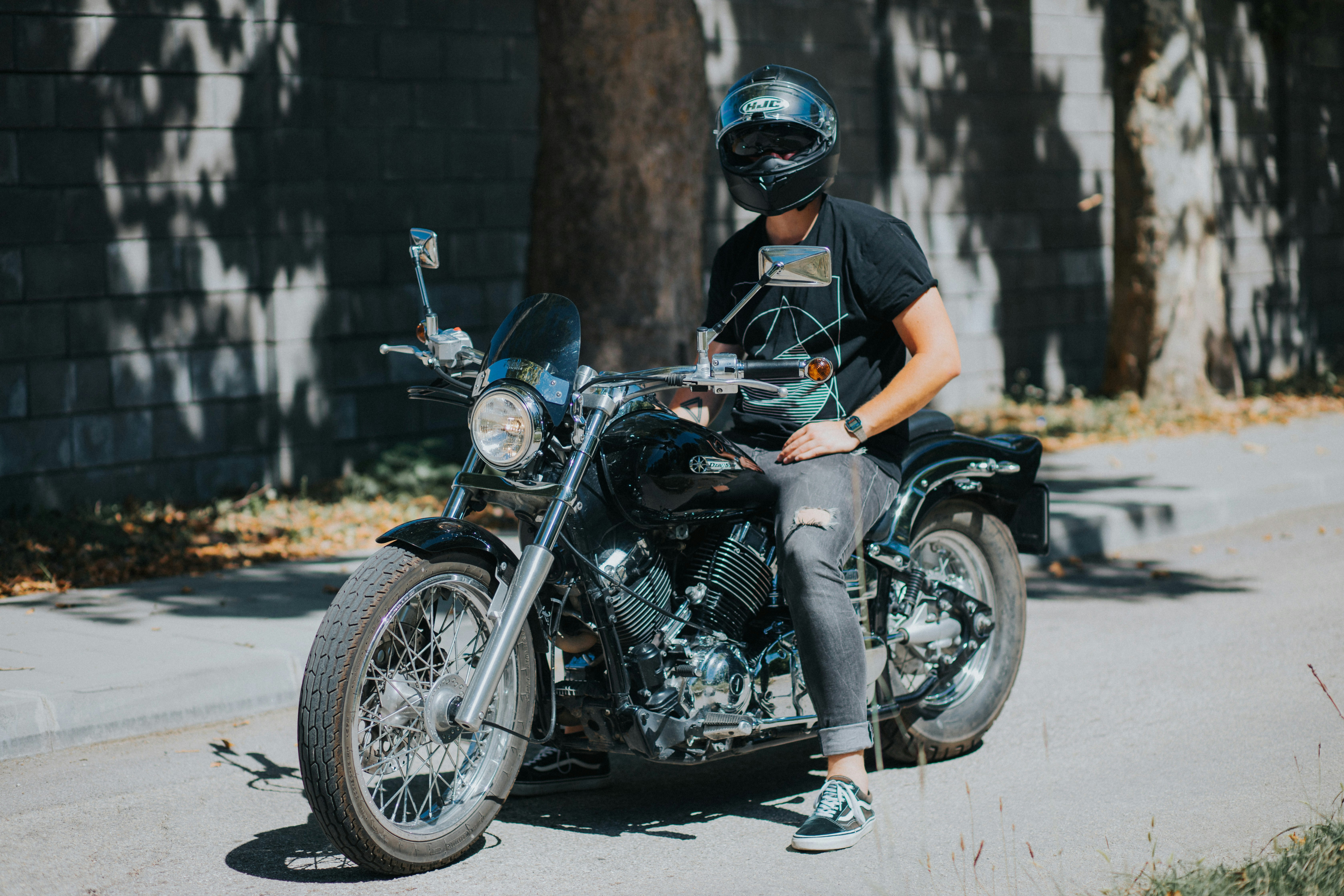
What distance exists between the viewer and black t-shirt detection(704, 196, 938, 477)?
428 cm

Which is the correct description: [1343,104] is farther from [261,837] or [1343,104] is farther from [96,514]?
[261,837]

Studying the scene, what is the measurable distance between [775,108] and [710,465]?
1.00 m

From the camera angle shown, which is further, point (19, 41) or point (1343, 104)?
point (1343, 104)

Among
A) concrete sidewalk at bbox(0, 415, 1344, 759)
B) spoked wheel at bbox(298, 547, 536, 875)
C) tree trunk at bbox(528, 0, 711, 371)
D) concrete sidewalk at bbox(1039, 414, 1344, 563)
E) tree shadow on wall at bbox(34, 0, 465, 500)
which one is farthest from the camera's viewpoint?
concrete sidewalk at bbox(1039, 414, 1344, 563)

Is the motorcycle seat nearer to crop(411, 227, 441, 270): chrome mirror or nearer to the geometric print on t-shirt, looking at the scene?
the geometric print on t-shirt

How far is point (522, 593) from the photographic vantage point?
3785 mm

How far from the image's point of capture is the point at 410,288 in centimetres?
1020

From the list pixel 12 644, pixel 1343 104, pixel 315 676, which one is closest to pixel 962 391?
pixel 1343 104

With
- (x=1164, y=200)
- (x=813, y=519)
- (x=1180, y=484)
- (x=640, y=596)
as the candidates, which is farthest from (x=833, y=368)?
(x=1164, y=200)

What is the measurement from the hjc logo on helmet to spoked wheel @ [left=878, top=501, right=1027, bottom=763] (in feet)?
4.73

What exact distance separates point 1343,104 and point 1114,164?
655 centimetres

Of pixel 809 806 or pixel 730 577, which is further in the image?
pixel 809 806

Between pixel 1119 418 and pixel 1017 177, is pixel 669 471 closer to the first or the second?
pixel 1119 418

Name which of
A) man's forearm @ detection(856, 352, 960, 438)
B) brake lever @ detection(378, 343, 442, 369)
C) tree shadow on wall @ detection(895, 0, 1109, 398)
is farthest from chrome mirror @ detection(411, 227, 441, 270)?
tree shadow on wall @ detection(895, 0, 1109, 398)
